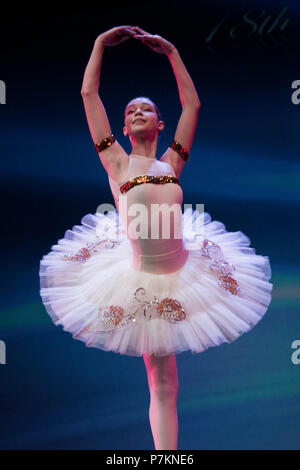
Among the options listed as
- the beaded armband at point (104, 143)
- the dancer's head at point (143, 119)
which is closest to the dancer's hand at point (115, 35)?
the dancer's head at point (143, 119)

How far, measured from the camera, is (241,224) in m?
2.42

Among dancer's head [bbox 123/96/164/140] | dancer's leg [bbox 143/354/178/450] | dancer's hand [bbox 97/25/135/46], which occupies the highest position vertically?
dancer's hand [bbox 97/25/135/46]

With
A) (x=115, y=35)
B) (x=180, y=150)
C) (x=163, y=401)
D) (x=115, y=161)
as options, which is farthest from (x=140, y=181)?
(x=163, y=401)

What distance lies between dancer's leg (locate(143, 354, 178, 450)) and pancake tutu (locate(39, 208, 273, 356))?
139 millimetres

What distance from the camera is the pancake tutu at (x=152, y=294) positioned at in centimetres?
148

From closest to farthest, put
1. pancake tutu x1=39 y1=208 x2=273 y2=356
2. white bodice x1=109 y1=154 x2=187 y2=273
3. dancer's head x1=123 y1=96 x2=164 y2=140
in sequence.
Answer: pancake tutu x1=39 y1=208 x2=273 y2=356 < white bodice x1=109 y1=154 x2=187 y2=273 < dancer's head x1=123 y1=96 x2=164 y2=140

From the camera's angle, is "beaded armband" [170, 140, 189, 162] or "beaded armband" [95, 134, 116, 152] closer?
"beaded armband" [95, 134, 116, 152]

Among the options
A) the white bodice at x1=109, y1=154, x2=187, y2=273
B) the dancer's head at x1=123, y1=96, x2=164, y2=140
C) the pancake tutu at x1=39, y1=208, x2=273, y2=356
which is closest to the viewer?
the pancake tutu at x1=39, y1=208, x2=273, y2=356

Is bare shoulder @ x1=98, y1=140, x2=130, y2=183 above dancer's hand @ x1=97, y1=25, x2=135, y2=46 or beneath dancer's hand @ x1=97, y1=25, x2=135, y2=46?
beneath

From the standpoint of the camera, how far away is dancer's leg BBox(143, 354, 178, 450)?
1510 millimetres

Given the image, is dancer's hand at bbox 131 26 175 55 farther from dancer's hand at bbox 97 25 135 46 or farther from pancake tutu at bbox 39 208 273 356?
pancake tutu at bbox 39 208 273 356

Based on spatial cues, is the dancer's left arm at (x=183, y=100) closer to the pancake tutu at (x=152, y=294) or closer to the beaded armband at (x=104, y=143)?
the beaded armband at (x=104, y=143)

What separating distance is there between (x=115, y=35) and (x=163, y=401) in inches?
49.1

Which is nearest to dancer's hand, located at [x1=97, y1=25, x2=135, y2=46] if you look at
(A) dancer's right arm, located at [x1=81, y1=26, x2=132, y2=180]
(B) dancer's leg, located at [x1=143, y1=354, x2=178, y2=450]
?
(A) dancer's right arm, located at [x1=81, y1=26, x2=132, y2=180]
